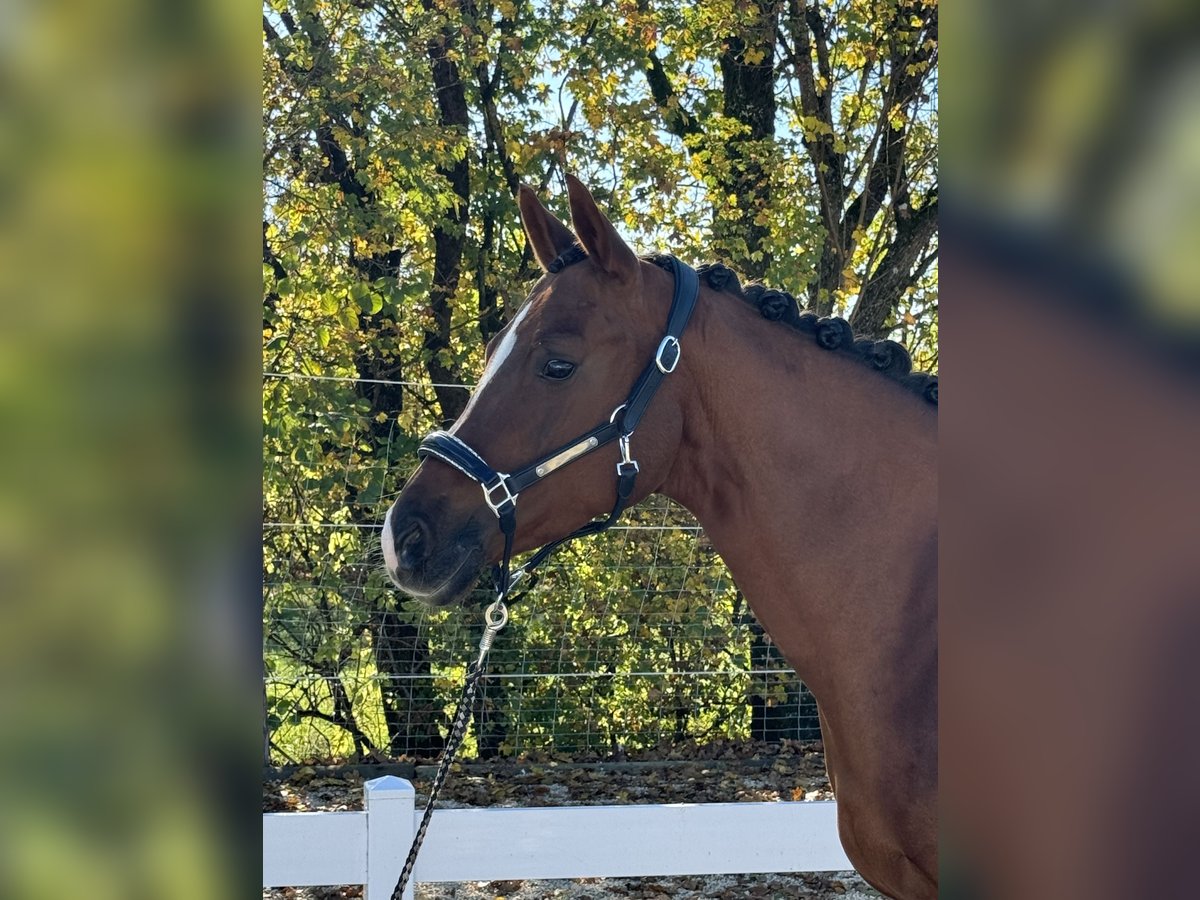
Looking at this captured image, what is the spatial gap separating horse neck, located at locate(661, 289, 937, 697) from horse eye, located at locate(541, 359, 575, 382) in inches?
8.8

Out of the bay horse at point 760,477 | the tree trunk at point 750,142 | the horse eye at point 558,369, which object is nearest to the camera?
the bay horse at point 760,477

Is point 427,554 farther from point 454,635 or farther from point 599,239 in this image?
point 454,635

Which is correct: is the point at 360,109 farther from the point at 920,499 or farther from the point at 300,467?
the point at 920,499

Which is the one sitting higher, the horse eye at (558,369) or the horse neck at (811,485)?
the horse eye at (558,369)

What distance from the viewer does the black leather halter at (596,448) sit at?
6.63 ft

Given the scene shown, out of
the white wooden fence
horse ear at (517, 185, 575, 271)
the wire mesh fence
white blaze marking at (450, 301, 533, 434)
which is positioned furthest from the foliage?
white blaze marking at (450, 301, 533, 434)

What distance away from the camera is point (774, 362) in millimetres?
2102

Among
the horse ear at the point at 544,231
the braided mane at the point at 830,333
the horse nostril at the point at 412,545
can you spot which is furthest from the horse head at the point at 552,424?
the horse ear at the point at 544,231

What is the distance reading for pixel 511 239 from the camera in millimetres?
6508

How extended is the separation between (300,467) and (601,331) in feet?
11.7

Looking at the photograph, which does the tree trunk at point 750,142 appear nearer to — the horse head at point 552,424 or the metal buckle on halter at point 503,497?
the horse head at point 552,424
